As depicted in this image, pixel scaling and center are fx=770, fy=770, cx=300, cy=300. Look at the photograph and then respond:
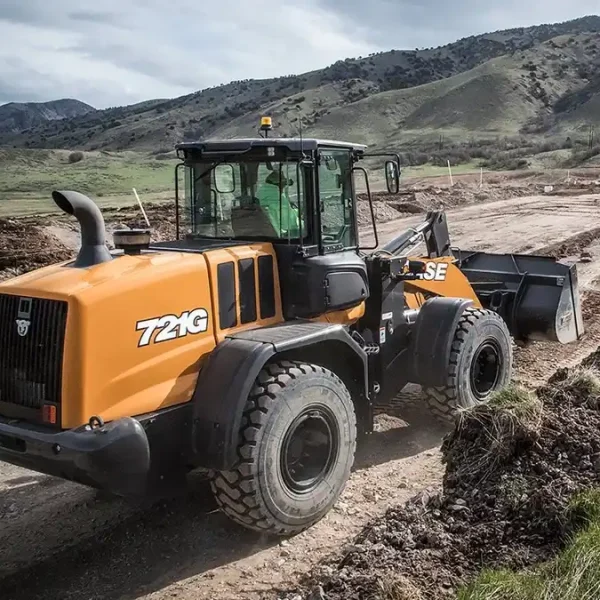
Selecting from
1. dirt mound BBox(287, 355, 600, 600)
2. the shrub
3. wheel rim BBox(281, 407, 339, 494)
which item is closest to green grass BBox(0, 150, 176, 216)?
the shrub

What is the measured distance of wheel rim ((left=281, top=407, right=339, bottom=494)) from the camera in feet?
17.1

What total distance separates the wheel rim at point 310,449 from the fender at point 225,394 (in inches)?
19.6

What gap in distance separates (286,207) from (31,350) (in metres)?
2.08

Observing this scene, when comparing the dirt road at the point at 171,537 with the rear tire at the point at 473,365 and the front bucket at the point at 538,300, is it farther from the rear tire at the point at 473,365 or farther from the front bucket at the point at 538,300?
the front bucket at the point at 538,300

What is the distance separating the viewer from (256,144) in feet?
18.3

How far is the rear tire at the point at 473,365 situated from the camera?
6.71 meters

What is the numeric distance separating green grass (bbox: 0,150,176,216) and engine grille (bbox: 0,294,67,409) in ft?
71.1

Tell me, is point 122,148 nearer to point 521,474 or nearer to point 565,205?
point 565,205

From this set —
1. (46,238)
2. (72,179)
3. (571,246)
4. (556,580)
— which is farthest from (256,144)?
(72,179)

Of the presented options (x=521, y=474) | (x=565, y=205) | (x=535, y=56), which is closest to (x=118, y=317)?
(x=521, y=474)

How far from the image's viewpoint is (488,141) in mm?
58125

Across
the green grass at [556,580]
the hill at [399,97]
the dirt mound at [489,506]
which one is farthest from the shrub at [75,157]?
the green grass at [556,580]

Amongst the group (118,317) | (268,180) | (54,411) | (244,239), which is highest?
(268,180)

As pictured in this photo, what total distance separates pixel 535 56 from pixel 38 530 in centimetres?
9596
